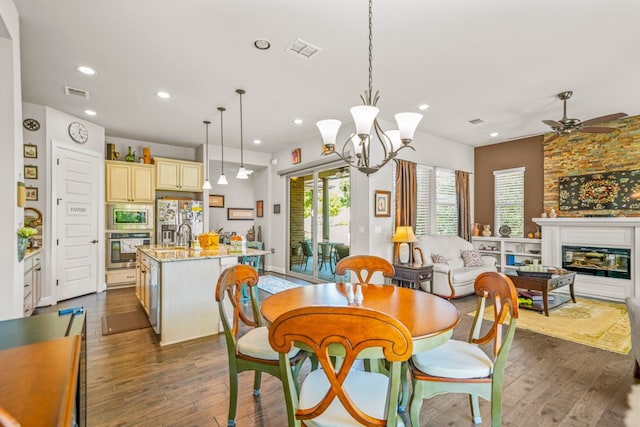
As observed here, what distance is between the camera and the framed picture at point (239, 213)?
8.56 meters

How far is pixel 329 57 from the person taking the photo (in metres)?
3.25

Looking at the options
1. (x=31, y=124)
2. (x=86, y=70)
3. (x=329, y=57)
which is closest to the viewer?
(x=329, y=57)

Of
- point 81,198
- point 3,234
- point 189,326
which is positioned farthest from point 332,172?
point 3,234

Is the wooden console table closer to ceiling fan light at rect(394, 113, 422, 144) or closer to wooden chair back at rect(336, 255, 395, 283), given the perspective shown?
wooden chair back at rect(336, 255, 395, 283)

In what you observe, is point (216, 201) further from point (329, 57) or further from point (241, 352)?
point (241, 352)

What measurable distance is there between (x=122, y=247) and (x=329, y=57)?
5298 millimetres

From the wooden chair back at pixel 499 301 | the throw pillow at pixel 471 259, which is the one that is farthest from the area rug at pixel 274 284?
the wooden chair back at pixel 499 301

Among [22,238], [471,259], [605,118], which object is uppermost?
[605,118]

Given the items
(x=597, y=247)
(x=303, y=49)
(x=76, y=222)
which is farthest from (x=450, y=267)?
(x=76, y=222)

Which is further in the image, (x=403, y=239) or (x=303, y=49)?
(x=403, y=239)

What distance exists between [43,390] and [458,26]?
3464 millimetres

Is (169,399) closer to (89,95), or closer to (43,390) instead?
(43,390)

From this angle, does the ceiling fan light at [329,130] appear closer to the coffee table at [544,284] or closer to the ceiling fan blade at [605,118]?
the coffee table at [544,284]

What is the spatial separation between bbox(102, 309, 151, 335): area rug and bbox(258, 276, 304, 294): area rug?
203 centimetres
